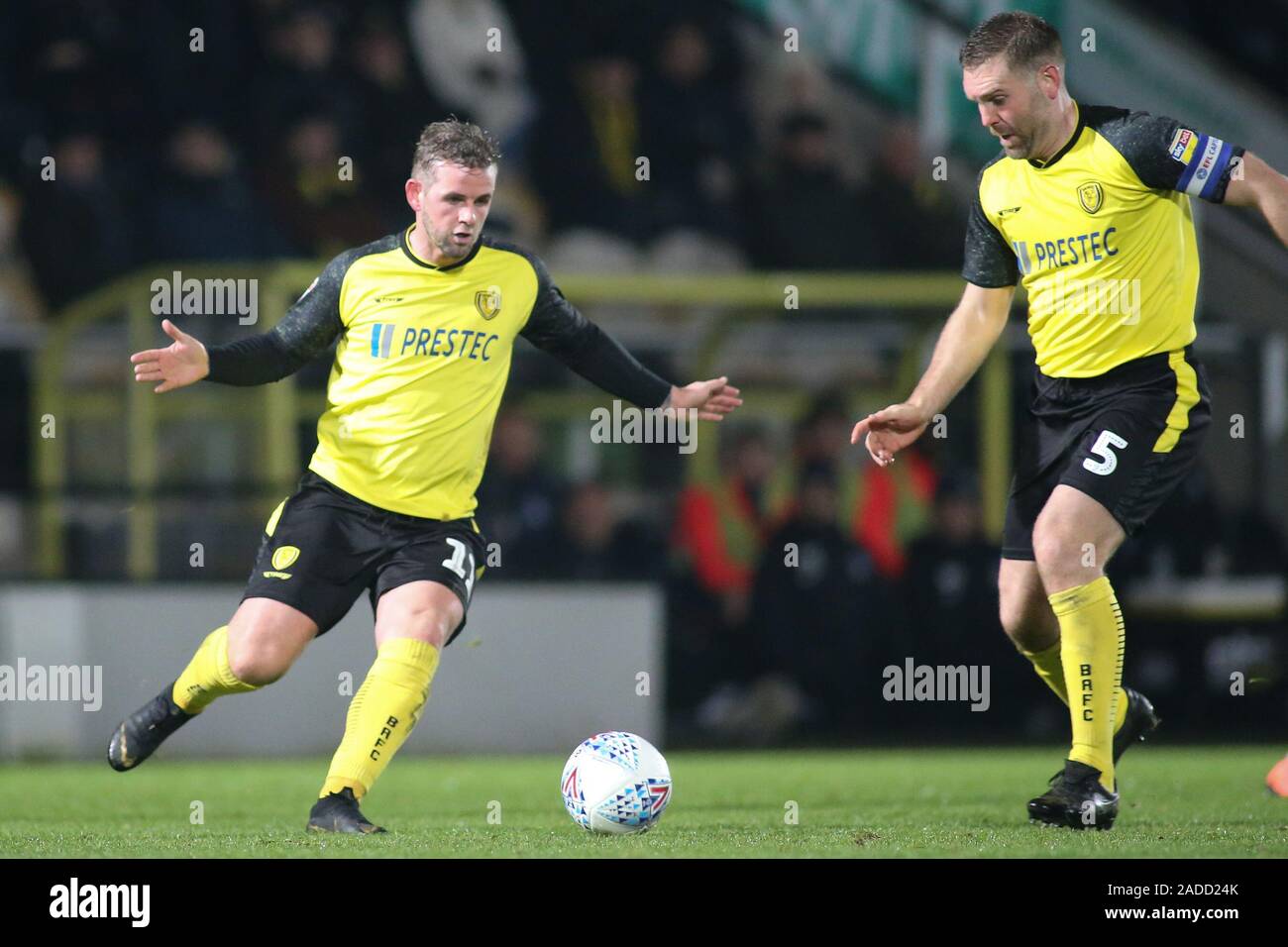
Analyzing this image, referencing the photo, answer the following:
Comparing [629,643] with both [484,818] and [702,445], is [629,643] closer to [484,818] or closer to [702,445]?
[702,445]

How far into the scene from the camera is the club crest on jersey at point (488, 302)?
6.20m

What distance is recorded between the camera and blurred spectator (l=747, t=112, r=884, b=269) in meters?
12.3

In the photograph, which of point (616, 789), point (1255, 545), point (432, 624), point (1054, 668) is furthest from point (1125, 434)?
point (1255, 545)

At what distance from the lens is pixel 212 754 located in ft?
32.2

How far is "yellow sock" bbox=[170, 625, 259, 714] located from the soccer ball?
1.12 meters

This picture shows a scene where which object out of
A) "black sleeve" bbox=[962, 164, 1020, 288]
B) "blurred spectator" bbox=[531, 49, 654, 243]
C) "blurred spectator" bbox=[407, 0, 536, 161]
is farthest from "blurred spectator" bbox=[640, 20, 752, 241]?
"black sleeve" bbox=[962, 164, 1020, 288]

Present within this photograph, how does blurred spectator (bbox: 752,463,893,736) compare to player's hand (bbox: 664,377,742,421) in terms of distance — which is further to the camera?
blurred spectator (bbox: 752,463,893,736)

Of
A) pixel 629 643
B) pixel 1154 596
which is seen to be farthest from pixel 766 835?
pixel 1154 596

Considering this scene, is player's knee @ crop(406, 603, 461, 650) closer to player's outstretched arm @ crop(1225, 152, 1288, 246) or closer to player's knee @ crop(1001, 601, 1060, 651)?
player's knee @ crop(1001, 601, 1060, 651)

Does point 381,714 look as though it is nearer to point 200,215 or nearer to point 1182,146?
point 1182,146

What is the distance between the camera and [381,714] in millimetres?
5730

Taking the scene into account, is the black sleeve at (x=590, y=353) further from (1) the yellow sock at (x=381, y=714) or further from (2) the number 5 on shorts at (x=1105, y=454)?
(2) the number 5 on shorts at (x=1105, y=454)

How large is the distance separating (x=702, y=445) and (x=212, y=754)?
3412 mm

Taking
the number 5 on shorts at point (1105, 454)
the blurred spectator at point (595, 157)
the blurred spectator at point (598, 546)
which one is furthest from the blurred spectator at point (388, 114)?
the number 5 on shorts at point (1105, 454)
